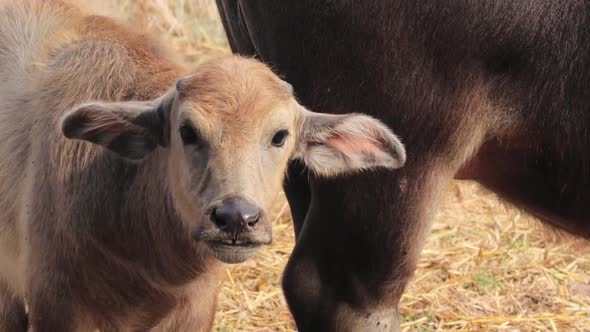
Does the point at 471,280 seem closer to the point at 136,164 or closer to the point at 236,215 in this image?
the point at 136,164

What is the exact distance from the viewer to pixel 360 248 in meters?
3.79

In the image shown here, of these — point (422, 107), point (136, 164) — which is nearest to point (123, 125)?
point (136, 164)

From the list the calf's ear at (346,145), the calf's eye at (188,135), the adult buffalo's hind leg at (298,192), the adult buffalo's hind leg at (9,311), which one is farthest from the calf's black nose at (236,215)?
the adult buffalo's hind leg at (9,311)

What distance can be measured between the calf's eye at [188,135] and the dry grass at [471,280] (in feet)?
5.67

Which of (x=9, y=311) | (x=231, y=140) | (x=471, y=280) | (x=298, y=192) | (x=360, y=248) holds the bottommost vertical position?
(x=471, y=280)

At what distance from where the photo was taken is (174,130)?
365cm

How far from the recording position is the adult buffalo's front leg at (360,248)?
3.72 meters

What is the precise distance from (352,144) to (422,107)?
0.35 meters

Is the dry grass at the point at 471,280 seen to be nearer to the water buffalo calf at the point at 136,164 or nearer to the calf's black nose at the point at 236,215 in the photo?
the water buffalo calf at the point at 136,164

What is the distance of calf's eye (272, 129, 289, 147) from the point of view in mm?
3601

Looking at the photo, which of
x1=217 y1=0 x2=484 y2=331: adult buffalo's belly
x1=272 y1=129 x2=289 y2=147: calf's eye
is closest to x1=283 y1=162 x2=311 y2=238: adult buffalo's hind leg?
x1=217 y1=0 x2=484 y2=331: adult buffalo's belly

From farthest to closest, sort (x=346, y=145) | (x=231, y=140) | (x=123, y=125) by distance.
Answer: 1. (x=346, y=145)
2. (x=123, y=125)
3. (x=231, y=140)

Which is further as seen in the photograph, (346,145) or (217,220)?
(346,145)

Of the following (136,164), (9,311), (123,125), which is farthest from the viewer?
(9,311)
